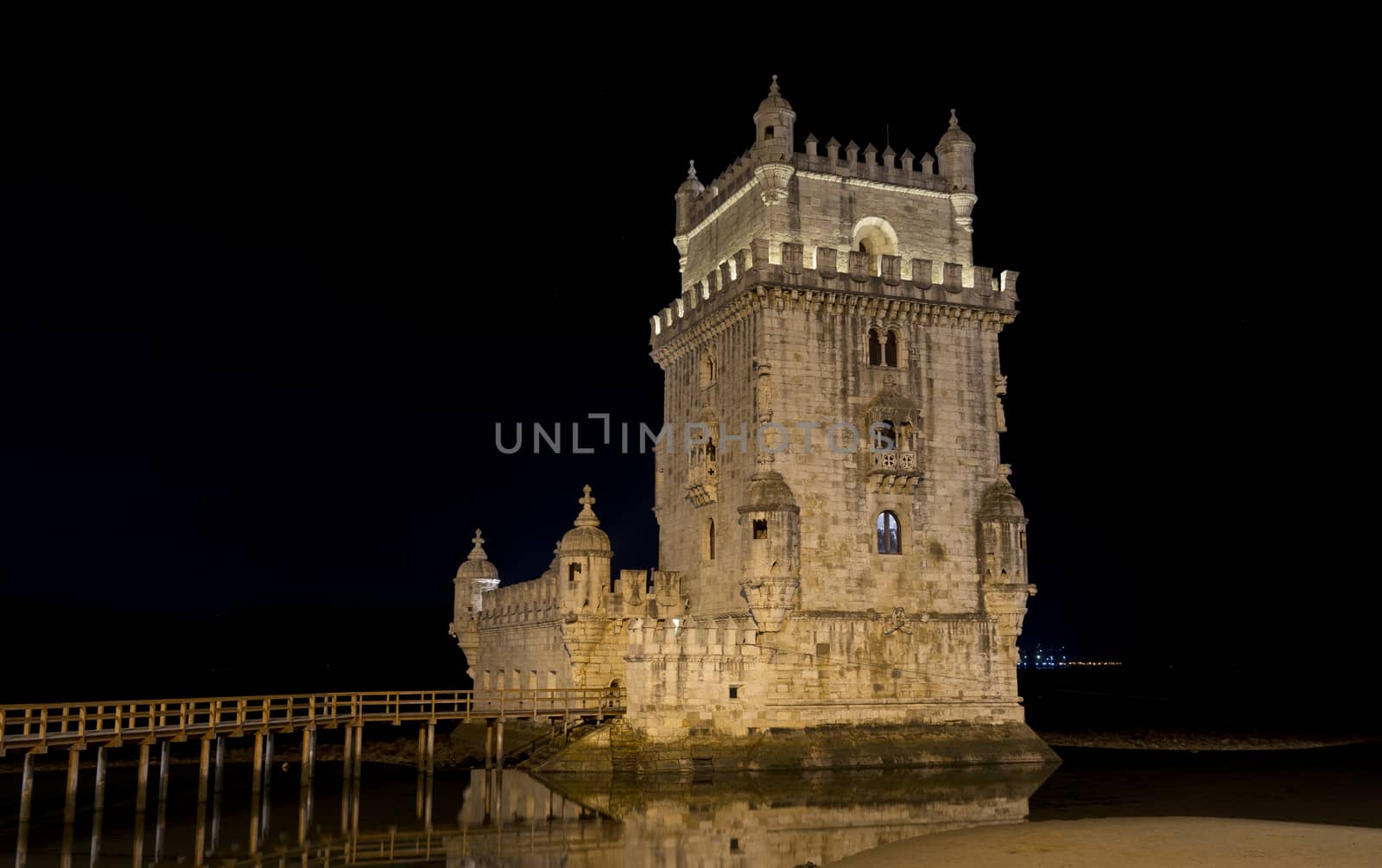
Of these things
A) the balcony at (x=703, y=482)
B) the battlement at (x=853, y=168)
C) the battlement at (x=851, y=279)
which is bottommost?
the balcony at (x=703, y=482)

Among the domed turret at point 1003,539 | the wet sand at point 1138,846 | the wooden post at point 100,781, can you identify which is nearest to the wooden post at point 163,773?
the wooden post at point 100,781

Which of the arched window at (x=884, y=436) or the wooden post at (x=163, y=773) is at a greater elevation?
the arched window at (x=884, y=436)

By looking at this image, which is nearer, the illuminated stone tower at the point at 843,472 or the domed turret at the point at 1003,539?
the illuminated stone tower at the point at 843,472

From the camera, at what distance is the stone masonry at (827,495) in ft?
129

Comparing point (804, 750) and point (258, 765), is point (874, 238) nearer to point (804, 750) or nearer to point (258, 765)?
point (804, 750)

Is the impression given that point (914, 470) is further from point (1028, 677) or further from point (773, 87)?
point (1028, 677)

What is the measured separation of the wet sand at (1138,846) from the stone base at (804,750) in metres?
11.6

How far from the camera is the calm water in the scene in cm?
2705

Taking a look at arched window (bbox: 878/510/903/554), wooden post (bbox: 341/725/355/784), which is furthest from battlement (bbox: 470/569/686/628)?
wooden post (bbox: 341/725/355/784)

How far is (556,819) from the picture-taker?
3103 centimetres

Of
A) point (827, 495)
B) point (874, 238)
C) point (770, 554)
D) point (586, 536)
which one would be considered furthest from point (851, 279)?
point (586, 536)

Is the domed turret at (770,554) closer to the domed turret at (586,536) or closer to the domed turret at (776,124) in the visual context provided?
the domed turret at (586,536)

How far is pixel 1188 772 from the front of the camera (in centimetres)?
4206

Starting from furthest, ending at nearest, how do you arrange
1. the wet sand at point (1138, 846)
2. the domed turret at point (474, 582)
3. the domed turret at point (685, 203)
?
the domed turret at point (474, 582) → the domed turret at point (685, 203) → the wet sand at point (1138, 846)
